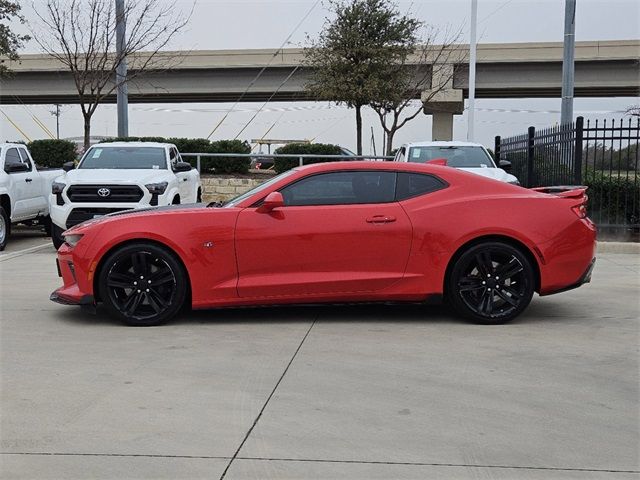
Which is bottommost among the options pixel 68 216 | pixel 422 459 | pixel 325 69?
pixel 422 459

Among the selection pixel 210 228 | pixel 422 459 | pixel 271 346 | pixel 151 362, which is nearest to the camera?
pixel 422 459

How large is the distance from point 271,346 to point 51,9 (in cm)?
1932

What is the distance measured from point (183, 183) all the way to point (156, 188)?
173 centimetres

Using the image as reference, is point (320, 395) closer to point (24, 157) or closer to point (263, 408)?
point (263, 408)

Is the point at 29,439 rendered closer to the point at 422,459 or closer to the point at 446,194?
the point at 422,459

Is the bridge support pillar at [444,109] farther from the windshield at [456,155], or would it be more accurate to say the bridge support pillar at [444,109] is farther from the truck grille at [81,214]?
the truck grille at [81,214]

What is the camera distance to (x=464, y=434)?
4246 millimetres

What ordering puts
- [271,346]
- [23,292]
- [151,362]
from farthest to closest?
[23,292] → [271,346] → [151,362]

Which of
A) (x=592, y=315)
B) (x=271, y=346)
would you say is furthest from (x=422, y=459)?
(x=592, y=315)

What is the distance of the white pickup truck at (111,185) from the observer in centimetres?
1202

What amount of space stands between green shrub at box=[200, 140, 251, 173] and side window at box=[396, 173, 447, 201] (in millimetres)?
17510

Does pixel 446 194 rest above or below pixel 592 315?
above

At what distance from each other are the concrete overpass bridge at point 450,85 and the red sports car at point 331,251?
36.7 meters

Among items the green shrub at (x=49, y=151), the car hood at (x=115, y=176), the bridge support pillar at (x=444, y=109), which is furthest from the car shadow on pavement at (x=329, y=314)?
the bridge support pillar at (x=444, y=109)
